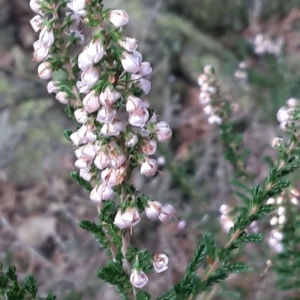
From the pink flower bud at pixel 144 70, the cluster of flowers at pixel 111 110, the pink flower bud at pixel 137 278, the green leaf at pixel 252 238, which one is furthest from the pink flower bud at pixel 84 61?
the green leaf at pixel 252 238

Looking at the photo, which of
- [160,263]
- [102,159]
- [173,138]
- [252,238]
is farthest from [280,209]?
[173,138]

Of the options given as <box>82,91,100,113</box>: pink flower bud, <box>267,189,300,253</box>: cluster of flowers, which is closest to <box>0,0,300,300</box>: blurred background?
<box>267,189,300,253</box>: cluster of flowers

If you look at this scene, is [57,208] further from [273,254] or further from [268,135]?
[273,254]

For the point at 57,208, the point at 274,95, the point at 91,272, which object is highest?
the point at 274,95

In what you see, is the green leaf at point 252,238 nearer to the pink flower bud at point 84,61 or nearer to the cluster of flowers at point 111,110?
the cluster of flowers at point 111,110

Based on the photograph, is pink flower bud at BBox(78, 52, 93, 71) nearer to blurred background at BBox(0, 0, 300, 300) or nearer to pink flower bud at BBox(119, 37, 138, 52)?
pink flower bud at BBox(119, 37, 138, 52)

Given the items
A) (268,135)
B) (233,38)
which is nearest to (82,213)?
(268,135)
